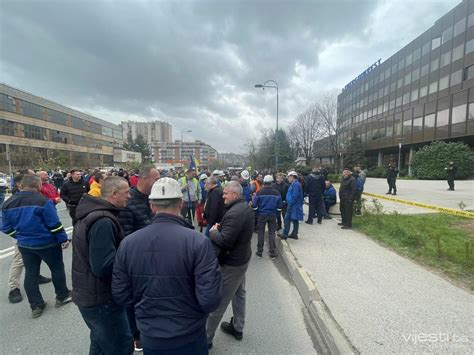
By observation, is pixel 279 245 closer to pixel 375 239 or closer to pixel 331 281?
pixel 331 281

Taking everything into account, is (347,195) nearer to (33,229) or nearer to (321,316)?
(321,316)

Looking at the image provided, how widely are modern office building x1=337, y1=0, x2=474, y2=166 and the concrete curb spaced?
34409 millimetres

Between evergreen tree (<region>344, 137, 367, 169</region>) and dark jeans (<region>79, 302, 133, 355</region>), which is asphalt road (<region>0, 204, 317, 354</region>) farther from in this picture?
evergreen tree (<region>344, 137, 367, 169</region>)

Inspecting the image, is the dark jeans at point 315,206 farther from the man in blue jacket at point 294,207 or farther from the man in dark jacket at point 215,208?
the man in dark jacket at point 215,208

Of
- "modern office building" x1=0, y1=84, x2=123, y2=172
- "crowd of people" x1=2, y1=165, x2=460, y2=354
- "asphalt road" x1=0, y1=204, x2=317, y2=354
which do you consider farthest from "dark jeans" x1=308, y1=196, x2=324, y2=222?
"modern office building" x1=0, y1=84, x2=123, y2=172

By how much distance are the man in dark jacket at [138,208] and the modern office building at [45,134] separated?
111 ft

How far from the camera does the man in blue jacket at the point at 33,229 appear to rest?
118 inches

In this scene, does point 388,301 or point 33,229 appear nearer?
point 33,229

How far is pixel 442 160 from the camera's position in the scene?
993 inches

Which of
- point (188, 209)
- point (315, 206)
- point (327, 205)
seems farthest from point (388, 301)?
point (327, 205)

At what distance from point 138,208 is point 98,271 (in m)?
1.01

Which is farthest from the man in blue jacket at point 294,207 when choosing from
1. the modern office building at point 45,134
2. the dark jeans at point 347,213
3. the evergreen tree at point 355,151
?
the evergreen tree at point 355,151

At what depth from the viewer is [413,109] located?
35.3m

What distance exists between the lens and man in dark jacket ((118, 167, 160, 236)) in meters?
2.54
